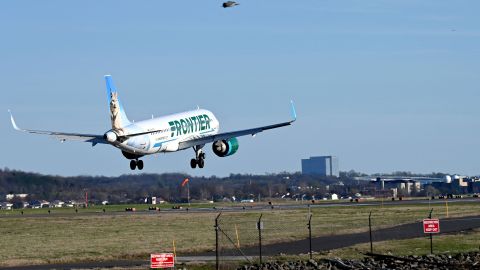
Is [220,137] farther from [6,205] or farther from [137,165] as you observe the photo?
[6,205]

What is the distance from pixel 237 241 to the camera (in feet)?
234

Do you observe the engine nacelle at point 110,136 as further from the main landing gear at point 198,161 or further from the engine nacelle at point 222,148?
the engine nacelle at point 222,148

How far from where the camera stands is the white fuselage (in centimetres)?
7981

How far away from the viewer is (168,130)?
273 ft

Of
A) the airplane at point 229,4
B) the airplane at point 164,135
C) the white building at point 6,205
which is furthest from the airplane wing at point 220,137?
the white building at point 6,205

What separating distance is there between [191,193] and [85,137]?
118m

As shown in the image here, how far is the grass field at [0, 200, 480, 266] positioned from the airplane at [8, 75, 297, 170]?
593cm

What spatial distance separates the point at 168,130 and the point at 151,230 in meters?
11.8

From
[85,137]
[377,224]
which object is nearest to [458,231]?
[377,224]

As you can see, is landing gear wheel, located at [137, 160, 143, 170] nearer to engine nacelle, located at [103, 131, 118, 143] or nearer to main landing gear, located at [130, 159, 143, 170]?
main landing gear, located at [130, 159, 143, 170]

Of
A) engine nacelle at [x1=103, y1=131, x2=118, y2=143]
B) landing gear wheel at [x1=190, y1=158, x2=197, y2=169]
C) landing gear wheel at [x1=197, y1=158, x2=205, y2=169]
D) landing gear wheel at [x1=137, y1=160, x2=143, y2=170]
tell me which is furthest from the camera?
landing gear wheel at [x1=197, y1=158, x2=205, y2=169]

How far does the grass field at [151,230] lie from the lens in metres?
71.1

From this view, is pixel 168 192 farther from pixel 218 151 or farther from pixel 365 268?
pixel 365 268

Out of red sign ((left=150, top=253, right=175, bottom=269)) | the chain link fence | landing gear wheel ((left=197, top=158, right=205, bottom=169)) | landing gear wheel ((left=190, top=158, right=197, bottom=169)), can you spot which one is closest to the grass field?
the chain link fence
